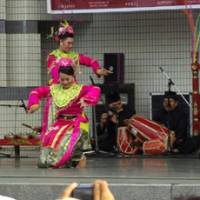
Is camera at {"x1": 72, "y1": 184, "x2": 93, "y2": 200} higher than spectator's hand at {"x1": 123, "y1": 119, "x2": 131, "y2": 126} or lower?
higher

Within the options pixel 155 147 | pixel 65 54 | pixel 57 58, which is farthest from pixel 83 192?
pixel 155 147

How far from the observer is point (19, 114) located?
504 inches

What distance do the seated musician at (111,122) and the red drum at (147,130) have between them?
0.20 meters

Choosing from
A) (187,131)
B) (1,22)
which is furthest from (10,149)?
(187,131)

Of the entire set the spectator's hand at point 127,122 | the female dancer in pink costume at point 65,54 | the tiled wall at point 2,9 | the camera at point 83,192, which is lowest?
the spectator's hand at point 127,122

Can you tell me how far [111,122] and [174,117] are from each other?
1.04 meters

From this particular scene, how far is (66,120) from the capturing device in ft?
30.7

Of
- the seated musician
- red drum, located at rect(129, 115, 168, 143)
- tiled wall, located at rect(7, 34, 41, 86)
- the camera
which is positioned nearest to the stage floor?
red drum, located at rect(129, 115, 168, 143)

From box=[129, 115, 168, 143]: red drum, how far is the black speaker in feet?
3.54

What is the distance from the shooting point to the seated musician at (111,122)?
38.9 feet

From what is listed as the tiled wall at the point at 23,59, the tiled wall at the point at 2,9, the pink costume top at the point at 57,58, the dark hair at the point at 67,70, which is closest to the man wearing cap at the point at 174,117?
the pink costume top at the point at 57,58

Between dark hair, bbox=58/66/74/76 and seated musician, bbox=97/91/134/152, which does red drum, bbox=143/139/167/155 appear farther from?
dark hair, bbox=58/66/74/76

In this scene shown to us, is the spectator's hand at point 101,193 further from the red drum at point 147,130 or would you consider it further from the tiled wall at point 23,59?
the tiled wall at point 23,59

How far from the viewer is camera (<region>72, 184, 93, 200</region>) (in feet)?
8.86
